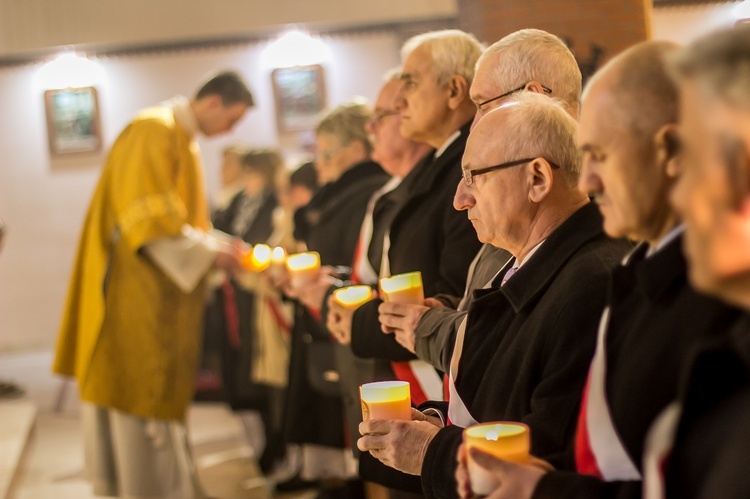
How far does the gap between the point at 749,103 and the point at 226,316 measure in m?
6.36

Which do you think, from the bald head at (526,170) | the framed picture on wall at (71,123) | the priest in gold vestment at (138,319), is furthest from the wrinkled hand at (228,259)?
the framed picture on wall at (71,123)

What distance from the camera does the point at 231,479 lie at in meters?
5.94

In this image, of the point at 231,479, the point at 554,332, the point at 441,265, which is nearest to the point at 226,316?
the point at 231,479

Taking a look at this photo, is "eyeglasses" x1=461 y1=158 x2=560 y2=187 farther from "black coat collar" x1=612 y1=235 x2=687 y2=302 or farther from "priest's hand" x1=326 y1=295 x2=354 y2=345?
"priest's hand" x1=326 y1=295 x2=354 y2=345

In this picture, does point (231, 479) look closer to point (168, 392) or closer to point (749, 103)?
point (168, 392)

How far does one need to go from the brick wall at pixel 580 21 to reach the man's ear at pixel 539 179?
332cm

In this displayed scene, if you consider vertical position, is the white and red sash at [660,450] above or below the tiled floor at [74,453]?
above

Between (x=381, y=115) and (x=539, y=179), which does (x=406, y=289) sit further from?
(x=381, y=115)

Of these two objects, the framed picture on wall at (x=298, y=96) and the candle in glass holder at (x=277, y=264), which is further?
the framed picture on wall at (x=298, y=96)

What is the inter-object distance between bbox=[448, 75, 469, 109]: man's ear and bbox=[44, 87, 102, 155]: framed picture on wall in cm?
886

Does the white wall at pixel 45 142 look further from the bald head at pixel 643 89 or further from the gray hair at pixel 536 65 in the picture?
the bald head at pixel 643 89

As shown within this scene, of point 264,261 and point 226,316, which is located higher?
point 264,261

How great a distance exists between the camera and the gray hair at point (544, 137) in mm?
2055

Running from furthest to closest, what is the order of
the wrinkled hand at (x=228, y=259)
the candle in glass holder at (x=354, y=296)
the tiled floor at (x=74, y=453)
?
1. the tiled floor at (x=74, y=453)
2. the wrinkled hand at (x=228, y=259)
3. the candle in glass holder at (x=354, y=296)
